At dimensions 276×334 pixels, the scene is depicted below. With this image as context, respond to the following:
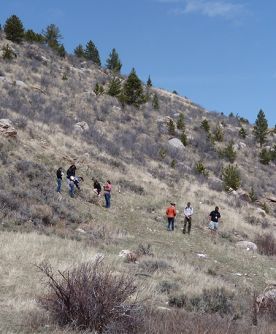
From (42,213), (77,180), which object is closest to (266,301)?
(42,213)

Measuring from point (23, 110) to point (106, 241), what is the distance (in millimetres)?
17642

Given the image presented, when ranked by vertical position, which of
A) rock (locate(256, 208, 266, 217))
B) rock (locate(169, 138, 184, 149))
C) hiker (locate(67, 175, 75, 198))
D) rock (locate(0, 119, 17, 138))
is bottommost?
hiker (locate(67, 175, 75, 198))

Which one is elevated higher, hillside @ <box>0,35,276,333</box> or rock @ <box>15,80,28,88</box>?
rock @ <box>15,80,28,88</box>

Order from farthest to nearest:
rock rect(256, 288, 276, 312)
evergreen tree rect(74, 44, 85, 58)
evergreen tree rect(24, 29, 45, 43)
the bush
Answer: evergreen tree rect(74, 44, 85, 58), evergreen tree rect(24, 29, 45, 43), rock rect(256, 288, 276, 312), the bush

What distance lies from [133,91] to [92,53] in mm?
21349

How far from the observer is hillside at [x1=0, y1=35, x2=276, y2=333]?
923cm

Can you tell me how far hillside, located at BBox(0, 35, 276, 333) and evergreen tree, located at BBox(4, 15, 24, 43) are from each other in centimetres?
138

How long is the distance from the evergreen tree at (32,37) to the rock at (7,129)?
30749 millimetres

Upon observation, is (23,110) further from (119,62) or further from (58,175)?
(119,62)

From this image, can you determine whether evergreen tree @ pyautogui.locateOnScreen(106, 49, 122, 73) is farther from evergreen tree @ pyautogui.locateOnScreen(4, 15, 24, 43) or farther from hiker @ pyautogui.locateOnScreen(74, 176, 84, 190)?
hiker @ pyautogui.locateOnScreen(74, 176, 84, 190)

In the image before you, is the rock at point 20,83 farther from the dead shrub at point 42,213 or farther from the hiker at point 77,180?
the dead shrub at point 42,213

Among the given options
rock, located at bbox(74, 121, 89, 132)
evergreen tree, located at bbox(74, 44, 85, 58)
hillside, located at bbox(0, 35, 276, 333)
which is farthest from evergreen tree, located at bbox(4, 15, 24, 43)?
rock, located at bbox(74, 121, 89, 132)

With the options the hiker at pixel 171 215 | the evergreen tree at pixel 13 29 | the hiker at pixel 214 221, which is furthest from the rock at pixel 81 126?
the evergreen tree at pixel 13 29

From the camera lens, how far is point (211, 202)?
28047 millimetres
